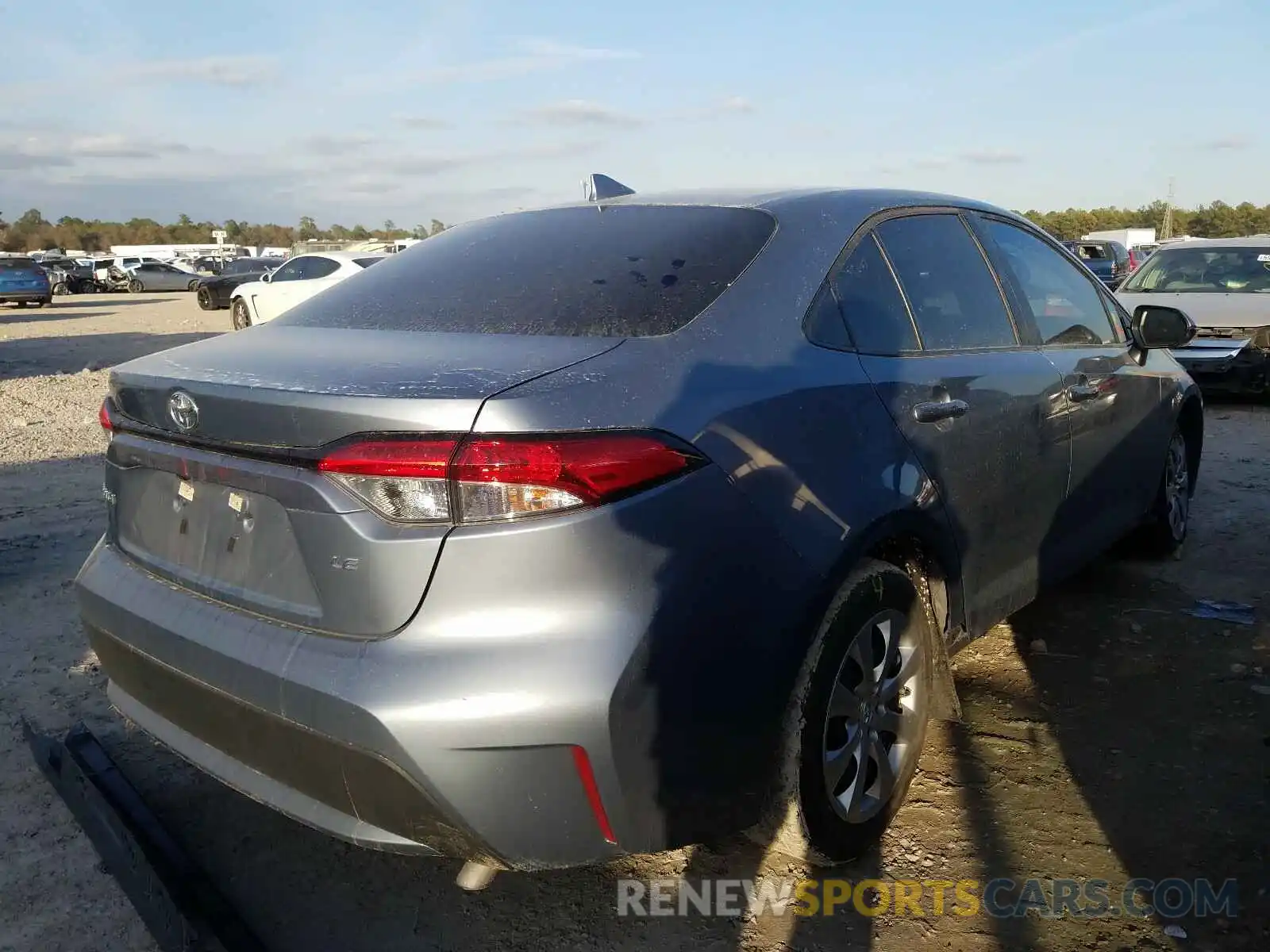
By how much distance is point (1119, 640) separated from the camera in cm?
402

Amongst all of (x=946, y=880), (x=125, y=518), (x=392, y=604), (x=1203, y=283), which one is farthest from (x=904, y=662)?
(x=1203, y=283)

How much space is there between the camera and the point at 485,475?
1.83 metres

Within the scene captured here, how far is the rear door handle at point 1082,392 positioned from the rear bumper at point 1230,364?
6.33 meters

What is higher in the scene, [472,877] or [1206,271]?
[1206,271]

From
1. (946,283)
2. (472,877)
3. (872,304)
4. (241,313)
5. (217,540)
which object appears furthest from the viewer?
(241,313)

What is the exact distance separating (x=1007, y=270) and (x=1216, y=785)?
5.73 ft

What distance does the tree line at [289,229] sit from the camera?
6606 centimetres

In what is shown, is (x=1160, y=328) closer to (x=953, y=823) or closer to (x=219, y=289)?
(x=953, y=823)

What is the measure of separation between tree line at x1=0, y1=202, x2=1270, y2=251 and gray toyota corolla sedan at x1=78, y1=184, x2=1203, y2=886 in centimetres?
4954

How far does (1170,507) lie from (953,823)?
272cm

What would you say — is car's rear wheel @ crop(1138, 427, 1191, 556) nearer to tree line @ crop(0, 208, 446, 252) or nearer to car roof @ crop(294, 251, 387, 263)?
car roof @ crop(294, 251, 387, 263)

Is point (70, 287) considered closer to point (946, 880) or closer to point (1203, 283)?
point (1203, 283)

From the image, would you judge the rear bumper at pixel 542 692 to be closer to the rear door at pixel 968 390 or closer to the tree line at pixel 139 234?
the rear door at pixel 968 390

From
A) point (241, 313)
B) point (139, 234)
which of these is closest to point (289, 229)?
point (139, 234)
